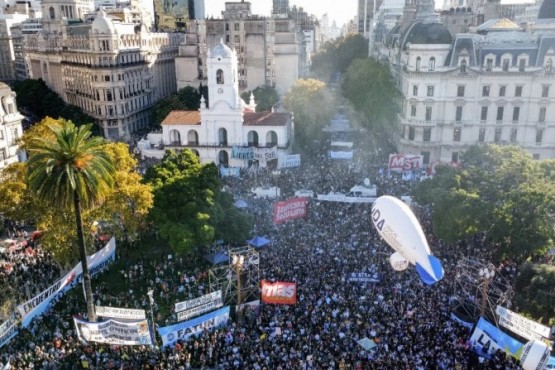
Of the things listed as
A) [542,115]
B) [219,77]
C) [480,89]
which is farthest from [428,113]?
[219,77]

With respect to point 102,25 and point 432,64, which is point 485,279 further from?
point 102,25

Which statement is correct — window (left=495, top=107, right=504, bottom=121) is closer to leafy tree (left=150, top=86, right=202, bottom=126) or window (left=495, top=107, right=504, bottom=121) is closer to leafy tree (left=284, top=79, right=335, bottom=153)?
leafy tree (left=284, top=79, right=335, bottom=153)

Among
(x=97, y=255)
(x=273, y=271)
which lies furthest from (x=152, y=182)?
(x=273, y=271)

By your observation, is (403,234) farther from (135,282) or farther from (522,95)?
(522,95)

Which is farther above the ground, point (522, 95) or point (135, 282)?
point (522, 95)

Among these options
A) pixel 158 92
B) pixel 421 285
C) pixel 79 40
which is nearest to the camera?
pixel 421 285

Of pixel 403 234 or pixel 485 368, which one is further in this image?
pixel 403 234

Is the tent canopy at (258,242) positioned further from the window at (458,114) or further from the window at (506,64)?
the window at (506,64)
